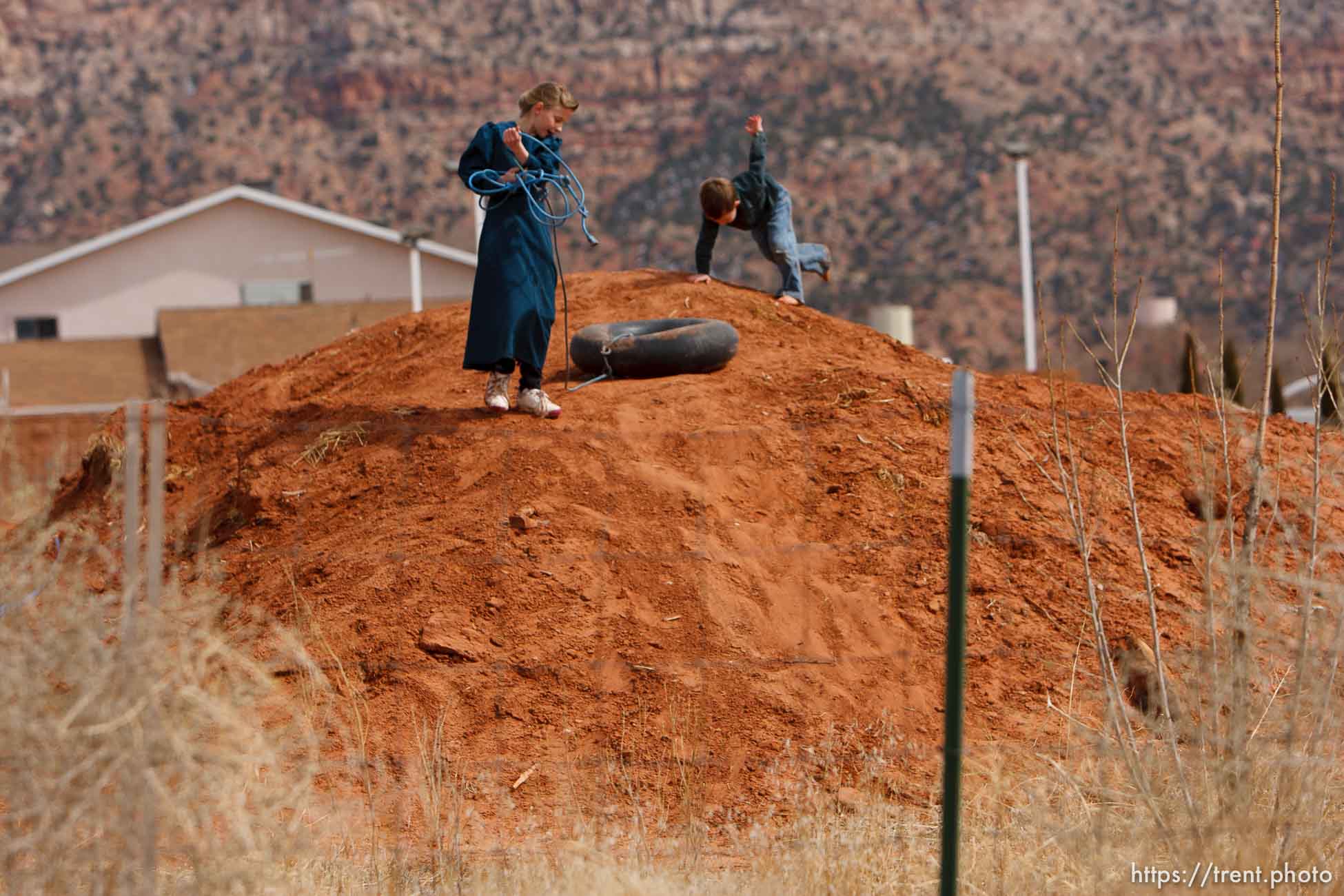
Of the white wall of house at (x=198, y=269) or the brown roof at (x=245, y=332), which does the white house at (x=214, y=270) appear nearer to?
the white wall of house at (x=198, y=269)

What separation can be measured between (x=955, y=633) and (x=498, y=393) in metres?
3.71

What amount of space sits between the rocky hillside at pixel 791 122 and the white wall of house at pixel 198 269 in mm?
16685

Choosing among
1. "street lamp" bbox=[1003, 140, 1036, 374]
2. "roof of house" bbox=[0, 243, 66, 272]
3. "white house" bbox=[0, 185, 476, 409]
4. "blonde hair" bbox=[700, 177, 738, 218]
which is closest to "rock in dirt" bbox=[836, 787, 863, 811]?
"blonde hair" bbox=[700, 177, 738, 218]

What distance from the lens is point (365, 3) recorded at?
208 ft

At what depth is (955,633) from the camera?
312cm

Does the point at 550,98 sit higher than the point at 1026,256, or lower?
higher

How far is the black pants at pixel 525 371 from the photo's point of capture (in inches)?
253

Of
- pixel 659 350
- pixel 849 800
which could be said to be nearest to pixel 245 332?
pixel 659 350

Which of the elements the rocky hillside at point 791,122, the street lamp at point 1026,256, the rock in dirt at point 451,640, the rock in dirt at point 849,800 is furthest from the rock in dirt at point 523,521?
the rocky hillside at point 791,122

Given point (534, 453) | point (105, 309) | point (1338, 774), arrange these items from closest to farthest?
point (1338, 774)
point (534, 453)
point (105, 309)

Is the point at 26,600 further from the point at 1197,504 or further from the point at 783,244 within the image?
the point at 783,244

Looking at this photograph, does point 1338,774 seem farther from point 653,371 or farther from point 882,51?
point 882,51

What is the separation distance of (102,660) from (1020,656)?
341 centimetres

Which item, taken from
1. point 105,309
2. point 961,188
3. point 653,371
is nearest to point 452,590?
point 653,371
